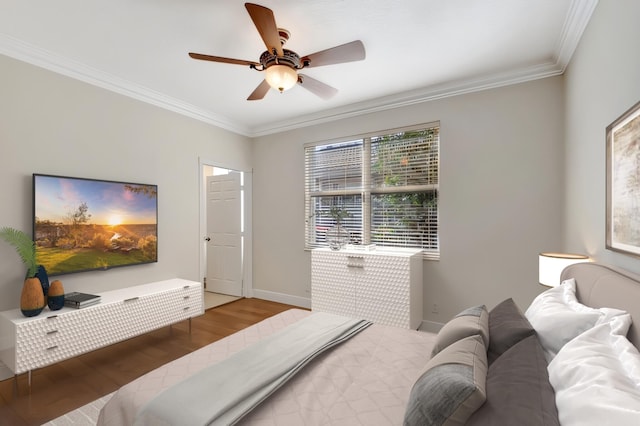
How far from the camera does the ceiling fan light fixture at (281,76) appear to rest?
7.09ft

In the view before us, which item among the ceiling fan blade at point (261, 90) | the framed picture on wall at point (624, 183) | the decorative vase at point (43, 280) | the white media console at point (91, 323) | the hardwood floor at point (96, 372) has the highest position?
the ceiling fan blade at point (261, 90)

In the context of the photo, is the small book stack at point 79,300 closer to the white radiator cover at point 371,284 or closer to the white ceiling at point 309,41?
the white ceiling at point 309,41

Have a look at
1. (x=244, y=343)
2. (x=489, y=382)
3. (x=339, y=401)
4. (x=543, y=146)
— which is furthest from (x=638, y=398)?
(x=543, y=146)

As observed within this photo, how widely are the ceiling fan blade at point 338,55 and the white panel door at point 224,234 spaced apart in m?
3.06

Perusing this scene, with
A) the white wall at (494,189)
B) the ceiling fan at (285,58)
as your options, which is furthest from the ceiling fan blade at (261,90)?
the white wall at (494,189)

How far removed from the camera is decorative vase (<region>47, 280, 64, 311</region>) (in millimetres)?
2453

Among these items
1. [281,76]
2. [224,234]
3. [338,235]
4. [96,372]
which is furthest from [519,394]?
[224,234]

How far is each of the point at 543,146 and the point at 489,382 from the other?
2.79m

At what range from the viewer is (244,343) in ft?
5.86

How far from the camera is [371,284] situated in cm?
332

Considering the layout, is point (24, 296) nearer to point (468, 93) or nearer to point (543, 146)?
point (468, 93)

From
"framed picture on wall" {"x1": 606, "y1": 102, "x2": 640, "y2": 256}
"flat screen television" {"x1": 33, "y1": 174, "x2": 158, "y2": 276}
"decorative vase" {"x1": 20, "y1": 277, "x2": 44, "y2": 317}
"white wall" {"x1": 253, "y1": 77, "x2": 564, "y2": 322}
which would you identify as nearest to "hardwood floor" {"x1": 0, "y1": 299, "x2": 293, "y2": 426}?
"decorative vase" {"x1": 20, "y1": 277, "x2": 44, "y2": 317}

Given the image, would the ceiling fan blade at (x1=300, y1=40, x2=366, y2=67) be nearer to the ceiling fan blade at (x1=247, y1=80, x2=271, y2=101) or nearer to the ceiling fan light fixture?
the ceiling fan light fixture

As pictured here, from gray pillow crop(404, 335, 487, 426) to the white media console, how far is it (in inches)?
111
